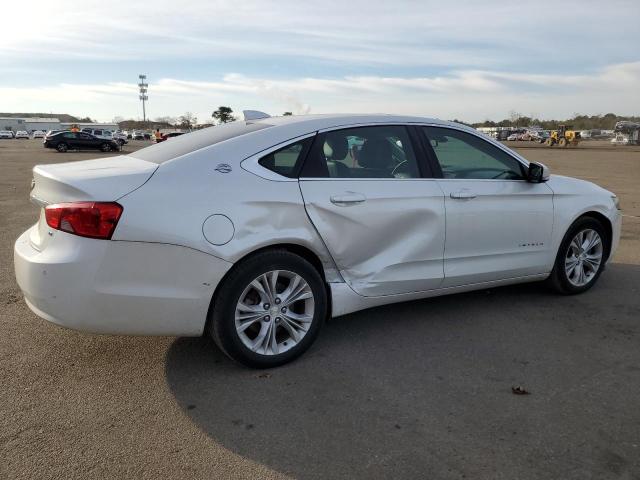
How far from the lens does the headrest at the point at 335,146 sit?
12.7ft

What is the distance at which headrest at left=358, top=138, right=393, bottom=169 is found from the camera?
4074 millimetres

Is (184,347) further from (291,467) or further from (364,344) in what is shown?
(291,467)

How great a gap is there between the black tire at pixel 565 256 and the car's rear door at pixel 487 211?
191 millimetres

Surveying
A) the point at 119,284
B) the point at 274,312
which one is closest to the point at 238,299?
the point at 274,312

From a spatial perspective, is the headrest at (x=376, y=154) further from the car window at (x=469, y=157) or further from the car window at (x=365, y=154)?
the car window at (x=469, y=157)

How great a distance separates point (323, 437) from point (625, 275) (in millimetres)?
4465

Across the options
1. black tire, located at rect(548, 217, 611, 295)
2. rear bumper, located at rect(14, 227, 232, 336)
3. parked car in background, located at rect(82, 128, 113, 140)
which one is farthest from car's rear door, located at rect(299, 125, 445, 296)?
parked car in background, located at rect(82, 128, 113, 140)

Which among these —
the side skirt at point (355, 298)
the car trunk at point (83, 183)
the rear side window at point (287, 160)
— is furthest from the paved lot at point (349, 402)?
the rear side window at point (287, 160)

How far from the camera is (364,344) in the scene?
4062 millimetres

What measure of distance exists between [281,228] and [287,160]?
1.61 feet

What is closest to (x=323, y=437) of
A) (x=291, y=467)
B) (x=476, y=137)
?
(x=291, y=467)

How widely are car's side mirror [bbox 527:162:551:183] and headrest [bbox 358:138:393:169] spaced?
1358 mm

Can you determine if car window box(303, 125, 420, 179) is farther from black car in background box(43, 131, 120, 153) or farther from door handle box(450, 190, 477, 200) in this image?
black car in background box(43, 131, 120, 153)

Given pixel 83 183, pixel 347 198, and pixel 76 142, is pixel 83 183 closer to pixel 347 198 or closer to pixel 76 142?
pixel 347 198
